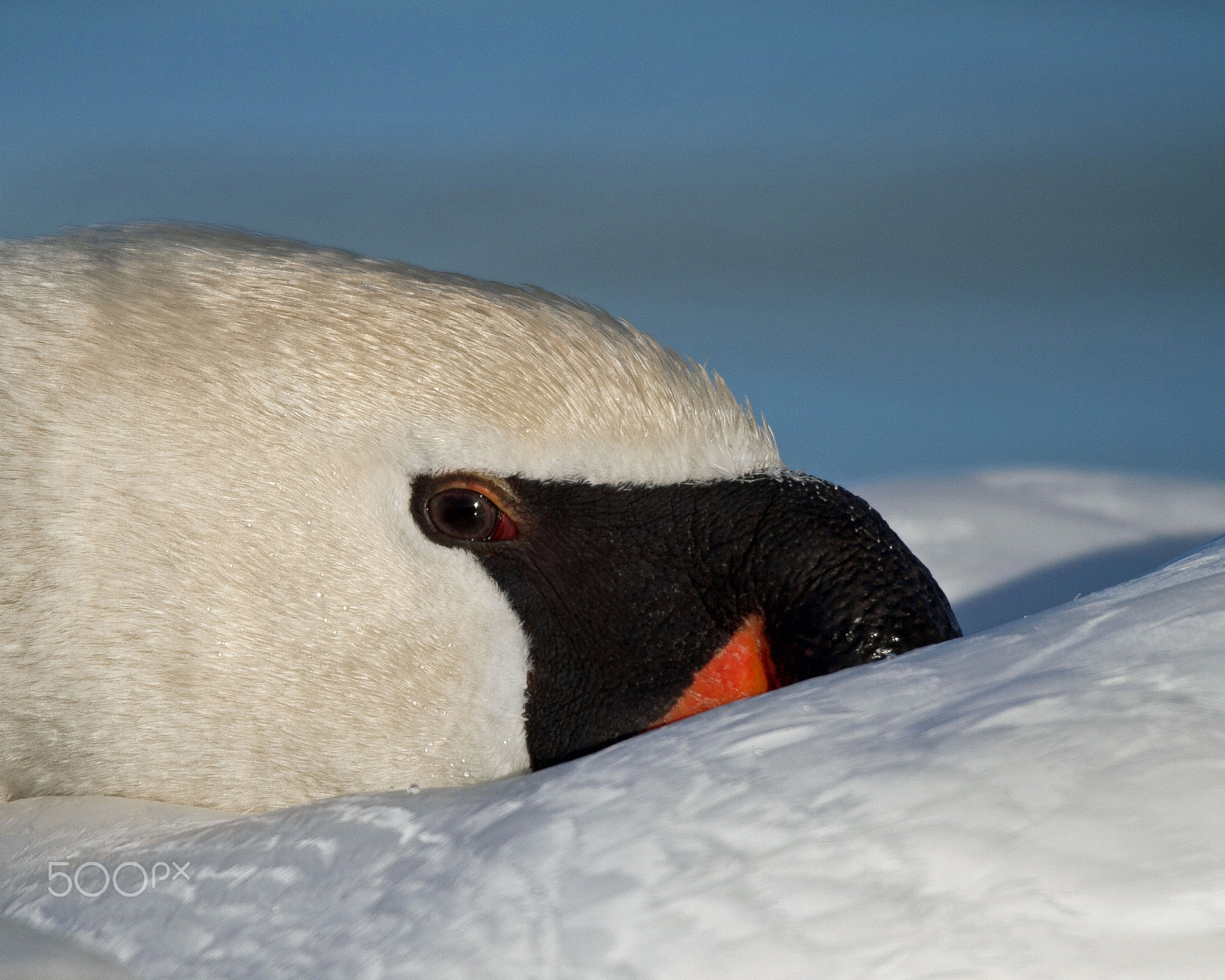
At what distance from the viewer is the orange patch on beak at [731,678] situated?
136cm

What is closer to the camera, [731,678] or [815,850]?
[815,850]

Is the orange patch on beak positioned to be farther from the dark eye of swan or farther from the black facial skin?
the dark eye of swan

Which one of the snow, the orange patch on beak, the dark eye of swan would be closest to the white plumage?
the dark eye of swan

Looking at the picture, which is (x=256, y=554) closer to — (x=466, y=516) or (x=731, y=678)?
(x=466, y=516)

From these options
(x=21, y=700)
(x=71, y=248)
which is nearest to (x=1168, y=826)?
(x=21, y=700)

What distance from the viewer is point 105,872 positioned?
3.47 feet

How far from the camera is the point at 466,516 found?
4.59ft

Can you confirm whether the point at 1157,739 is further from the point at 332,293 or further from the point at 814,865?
the point at 332,293

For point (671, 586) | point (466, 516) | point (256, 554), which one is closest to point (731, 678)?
point (671, 586)

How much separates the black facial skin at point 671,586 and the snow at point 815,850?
0.30 metres

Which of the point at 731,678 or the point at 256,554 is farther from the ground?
the point at 256,554

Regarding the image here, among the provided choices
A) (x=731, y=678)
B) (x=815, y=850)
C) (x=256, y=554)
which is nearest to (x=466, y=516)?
(x=256, y=554)

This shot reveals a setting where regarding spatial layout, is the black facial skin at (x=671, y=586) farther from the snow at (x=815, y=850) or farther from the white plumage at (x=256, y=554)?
the snow at (x=815, y=850)

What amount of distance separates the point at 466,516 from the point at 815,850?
672mm
